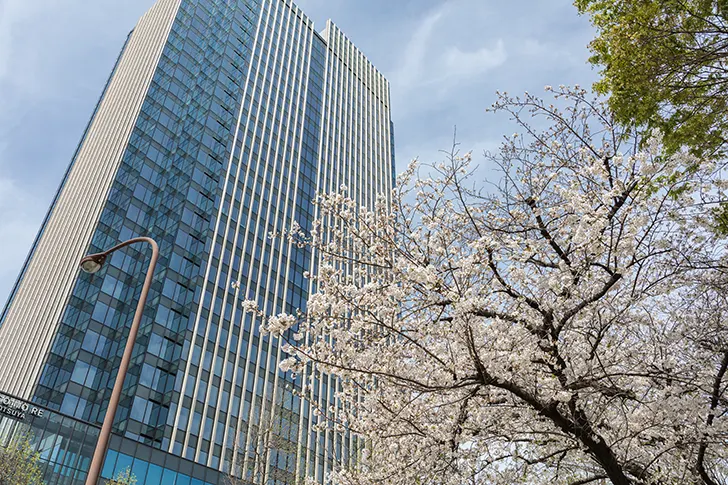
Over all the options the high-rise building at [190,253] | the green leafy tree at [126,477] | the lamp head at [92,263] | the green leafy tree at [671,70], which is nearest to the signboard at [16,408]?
the high-rise building at [190,253]

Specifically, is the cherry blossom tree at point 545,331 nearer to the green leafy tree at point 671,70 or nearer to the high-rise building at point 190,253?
the green leafy tree at point 671,70

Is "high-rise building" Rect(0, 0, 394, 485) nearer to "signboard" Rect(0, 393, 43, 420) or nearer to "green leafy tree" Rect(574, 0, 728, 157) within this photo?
"signboard" Rect(0, 393, 43, 420)

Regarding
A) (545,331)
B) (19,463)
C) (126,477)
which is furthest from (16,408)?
(545,331)

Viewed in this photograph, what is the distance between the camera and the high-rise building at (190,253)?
37000 millimetres

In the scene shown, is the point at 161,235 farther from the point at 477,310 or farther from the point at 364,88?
the point at 364,88

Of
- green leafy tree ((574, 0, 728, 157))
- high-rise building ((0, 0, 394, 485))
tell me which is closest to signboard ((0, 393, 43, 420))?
high-rise building ((0, 0, 394, 485))

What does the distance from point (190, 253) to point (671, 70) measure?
42995 millimetres

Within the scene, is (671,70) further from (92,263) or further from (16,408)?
(16,408)

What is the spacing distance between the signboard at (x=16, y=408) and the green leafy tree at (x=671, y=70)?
35408 millimetres

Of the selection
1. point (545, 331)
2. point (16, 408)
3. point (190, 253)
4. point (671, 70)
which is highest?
point (190, 253)

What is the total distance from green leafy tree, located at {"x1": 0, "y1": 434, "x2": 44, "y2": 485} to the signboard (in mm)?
1537

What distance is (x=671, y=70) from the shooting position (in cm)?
752

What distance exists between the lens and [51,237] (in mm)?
48562

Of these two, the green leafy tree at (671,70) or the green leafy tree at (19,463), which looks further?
the green leafy tree at (19,463)
